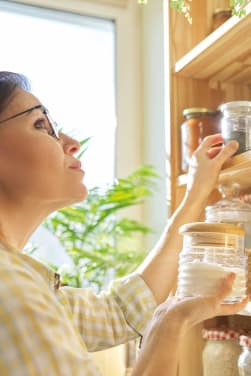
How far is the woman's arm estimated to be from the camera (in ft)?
3.76

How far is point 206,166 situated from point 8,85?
1.49ft

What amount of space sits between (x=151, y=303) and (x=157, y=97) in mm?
1100

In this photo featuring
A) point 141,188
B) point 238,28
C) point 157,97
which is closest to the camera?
point 238,28

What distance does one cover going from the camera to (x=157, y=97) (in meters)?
2.05

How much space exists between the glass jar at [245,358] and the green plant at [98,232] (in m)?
0.69

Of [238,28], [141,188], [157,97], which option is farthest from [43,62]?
[238,28]

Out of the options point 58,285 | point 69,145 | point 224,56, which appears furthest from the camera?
point 224,56

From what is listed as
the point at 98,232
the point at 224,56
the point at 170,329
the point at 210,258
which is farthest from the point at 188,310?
the point at 98,232

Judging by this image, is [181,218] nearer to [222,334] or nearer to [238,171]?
[238,171]

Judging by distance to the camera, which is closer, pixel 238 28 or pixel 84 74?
pixel 238 28

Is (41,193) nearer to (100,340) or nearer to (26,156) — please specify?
(26,156)

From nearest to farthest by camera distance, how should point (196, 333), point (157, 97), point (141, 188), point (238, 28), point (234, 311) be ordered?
point (234, 311)
point (238, 28)
point (196, 333)
point (141, 188)
point (157, 97)

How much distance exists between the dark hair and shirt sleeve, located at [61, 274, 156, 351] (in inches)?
16.9

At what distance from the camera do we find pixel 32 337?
0.63m
